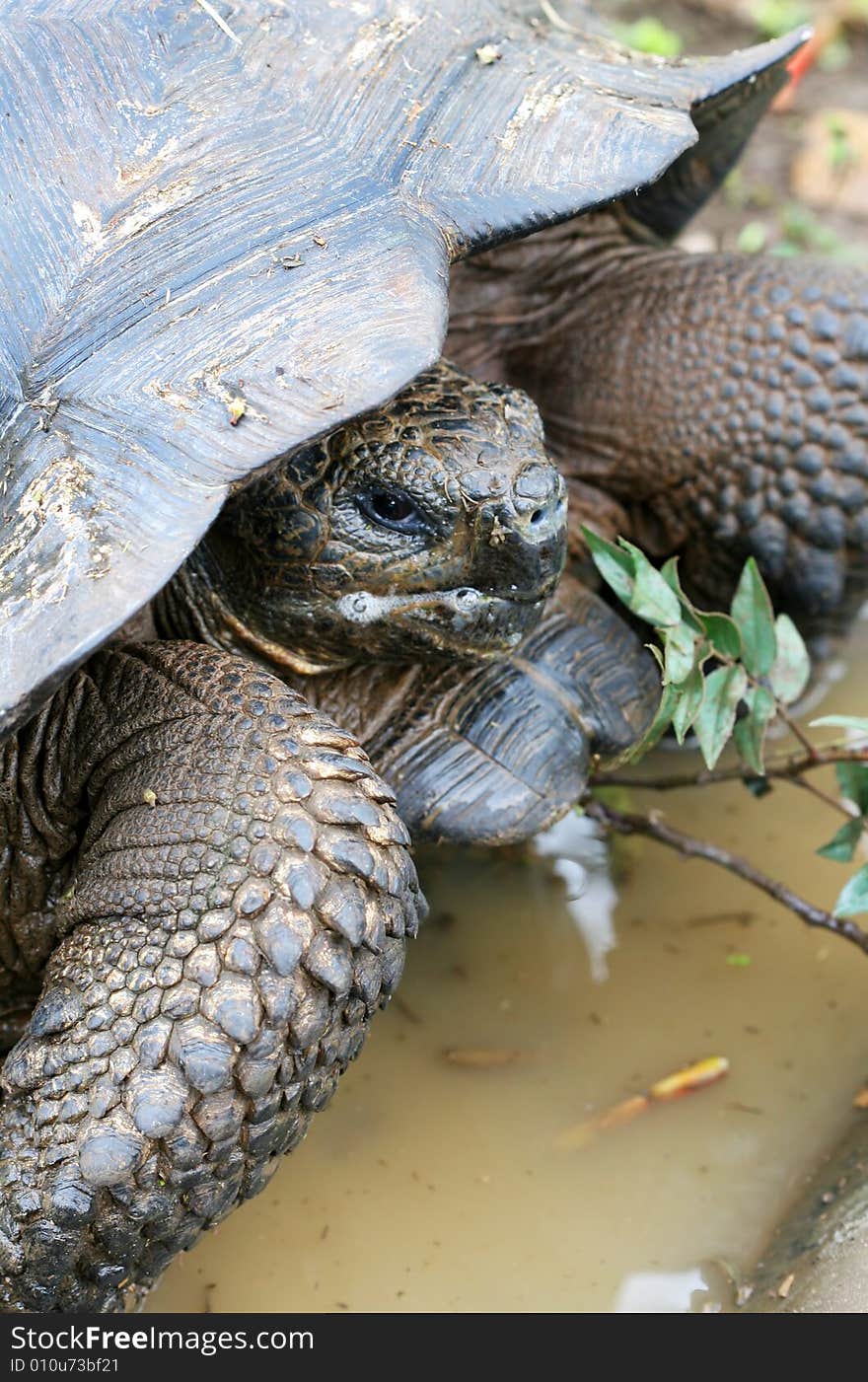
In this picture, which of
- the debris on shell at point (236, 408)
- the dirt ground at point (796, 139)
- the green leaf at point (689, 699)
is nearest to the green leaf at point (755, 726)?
the green leaf at point (689, 699)

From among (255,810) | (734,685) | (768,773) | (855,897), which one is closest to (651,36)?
(768,773)

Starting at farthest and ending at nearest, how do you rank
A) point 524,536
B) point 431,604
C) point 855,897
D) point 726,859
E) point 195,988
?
point 726,859, point 855,897, point 431,604, point 524,536, point 195,988

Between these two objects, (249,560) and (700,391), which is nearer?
(249,560)

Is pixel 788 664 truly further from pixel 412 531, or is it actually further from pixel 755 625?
pixel 412 531

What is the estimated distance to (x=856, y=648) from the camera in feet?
11.1

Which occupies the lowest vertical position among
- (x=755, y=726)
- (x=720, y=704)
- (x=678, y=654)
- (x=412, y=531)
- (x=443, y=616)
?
(x=755, y=726)

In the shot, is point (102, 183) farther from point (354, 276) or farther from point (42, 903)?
point (42, 903)

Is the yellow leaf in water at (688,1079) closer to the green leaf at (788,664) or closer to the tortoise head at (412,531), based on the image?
the green leaf at (788,664)

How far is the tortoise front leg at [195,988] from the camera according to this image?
168 cm

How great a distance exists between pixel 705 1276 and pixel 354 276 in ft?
5.41

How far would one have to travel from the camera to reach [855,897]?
2.20 m

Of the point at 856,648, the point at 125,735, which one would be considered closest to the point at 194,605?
the point at 125,735

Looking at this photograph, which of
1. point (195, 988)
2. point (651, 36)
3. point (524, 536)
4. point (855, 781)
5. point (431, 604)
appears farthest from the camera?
point (651, 36)

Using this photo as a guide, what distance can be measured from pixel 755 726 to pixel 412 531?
2.52 ft
